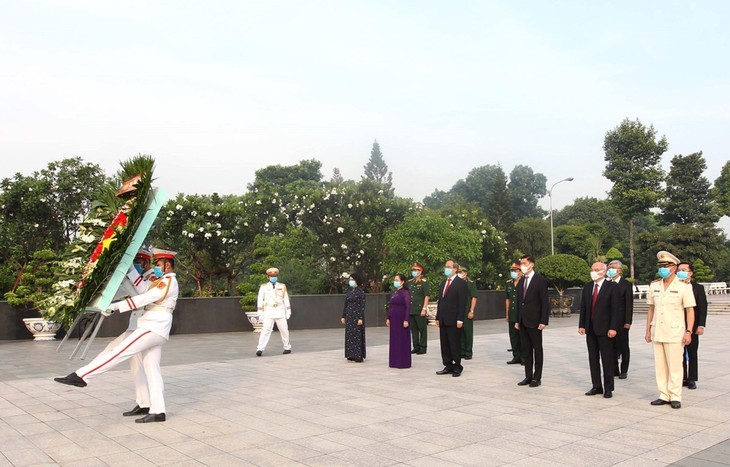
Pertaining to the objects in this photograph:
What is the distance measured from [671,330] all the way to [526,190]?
227 ft

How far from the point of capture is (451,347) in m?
9.75

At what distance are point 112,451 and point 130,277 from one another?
6.40 ft

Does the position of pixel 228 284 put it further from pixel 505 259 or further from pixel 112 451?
pixel 112 451

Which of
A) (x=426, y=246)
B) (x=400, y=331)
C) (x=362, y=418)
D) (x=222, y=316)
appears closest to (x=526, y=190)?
(x=426, y=246)

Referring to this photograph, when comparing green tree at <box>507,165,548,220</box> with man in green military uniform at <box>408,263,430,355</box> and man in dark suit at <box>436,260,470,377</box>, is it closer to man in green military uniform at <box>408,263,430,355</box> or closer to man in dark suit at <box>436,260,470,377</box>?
man in green military uniform at <box>408,263,430,355</box>

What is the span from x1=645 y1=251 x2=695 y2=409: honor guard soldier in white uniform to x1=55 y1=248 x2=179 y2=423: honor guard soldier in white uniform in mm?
5264

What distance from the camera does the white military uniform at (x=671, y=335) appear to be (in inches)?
282

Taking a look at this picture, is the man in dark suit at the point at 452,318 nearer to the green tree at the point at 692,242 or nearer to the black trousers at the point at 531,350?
the black trousers at the point at 531,350


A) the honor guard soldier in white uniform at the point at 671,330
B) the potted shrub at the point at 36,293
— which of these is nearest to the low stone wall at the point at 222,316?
the potted shrub at the point at 36,293

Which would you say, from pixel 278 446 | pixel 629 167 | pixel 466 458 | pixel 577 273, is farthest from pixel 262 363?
Answer: pixel 629 167

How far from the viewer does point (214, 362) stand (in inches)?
467

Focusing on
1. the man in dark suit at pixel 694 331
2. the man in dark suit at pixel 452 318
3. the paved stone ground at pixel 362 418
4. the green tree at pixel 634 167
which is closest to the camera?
the paved stone ground at pixel 362 418

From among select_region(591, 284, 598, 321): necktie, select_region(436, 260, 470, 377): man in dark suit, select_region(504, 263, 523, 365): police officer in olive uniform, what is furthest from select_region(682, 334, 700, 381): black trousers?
select_region(436, 260, 470, 377): man in dark suit

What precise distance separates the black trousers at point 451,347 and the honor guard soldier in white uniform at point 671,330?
2974mm
